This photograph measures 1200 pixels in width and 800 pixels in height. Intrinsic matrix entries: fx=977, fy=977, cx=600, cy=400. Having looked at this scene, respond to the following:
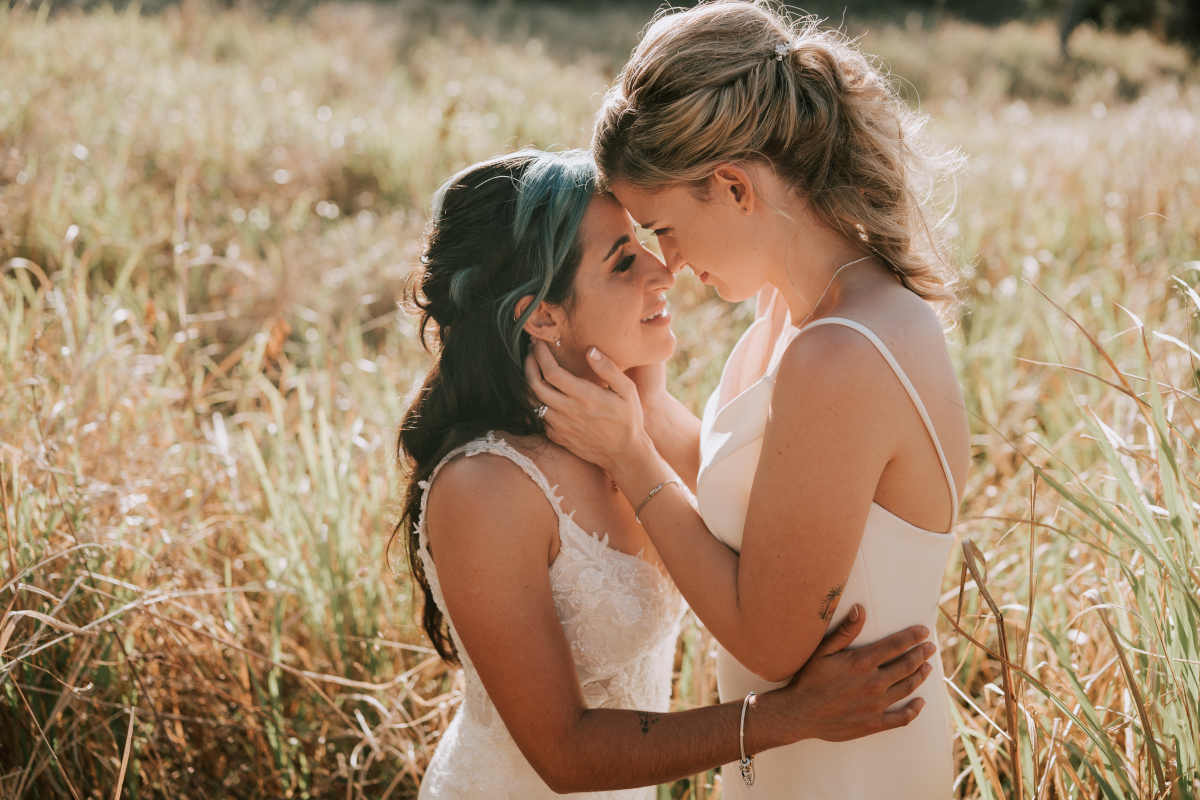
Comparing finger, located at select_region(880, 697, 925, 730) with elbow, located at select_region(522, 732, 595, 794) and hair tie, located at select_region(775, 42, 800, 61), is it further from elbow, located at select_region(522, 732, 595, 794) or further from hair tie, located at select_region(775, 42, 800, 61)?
hair tie, located at select_region(775, 42, 800, 61)

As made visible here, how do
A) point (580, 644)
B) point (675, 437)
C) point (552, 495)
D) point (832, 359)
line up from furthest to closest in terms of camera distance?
point (675, 437)
point (580, 644)
point (552, 495)
point (832, 359)

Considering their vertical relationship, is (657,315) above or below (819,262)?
below

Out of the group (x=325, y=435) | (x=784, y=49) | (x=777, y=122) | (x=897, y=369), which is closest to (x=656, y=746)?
(x=897, y=369)

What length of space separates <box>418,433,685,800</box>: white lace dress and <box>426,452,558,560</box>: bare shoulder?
0.03 metres

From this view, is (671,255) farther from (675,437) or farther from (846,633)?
(846,633)

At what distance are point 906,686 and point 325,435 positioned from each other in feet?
6.85

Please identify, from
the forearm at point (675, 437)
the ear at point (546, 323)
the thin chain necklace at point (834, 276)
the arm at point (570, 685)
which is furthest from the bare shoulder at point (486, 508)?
the thin chain necklace at point (834, 276)

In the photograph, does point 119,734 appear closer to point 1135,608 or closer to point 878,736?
point 878,736

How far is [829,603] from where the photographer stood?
1.85 meters

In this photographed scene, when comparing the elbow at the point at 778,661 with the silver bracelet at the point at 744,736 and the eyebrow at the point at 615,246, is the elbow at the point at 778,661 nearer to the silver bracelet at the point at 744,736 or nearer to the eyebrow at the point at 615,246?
the silver bracelet at the point at 744,736

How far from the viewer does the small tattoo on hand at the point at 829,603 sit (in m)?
1.84

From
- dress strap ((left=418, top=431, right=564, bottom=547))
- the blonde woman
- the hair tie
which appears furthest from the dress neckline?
the hair tie

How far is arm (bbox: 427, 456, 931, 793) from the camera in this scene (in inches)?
75.8

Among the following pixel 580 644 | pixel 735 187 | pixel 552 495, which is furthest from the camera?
pixel 580 644
